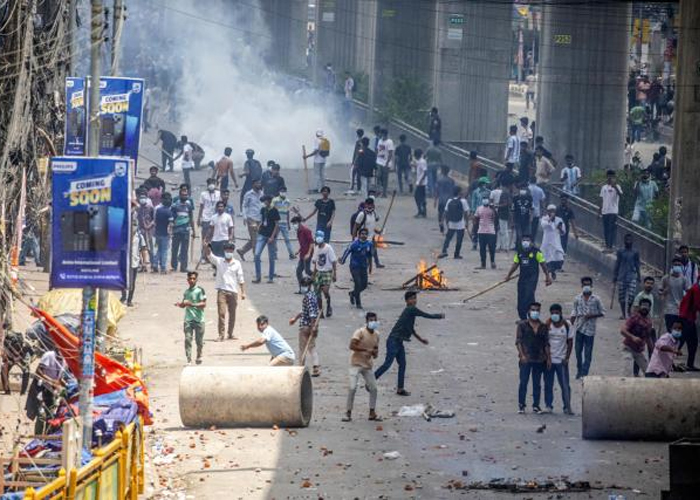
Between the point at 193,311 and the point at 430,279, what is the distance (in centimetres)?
764

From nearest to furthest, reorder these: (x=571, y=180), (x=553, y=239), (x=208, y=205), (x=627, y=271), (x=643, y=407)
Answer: (x=643, y=407), (x=627, y=271), (x=553, y=239), (x=208, y=205), (x=571, y=180)

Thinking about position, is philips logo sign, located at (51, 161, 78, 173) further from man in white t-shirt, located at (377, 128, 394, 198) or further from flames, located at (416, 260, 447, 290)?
man in white t-shirt, located at (377, 128, 394, 198)

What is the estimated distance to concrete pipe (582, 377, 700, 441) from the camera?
19.4 meters

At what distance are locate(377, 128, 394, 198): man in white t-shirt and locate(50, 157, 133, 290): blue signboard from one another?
84.4 feet

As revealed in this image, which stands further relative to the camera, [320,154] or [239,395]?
[320,154]

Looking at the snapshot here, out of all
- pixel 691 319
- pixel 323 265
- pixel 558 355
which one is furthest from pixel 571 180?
pixel 558 355

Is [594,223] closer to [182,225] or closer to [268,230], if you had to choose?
[268,230]

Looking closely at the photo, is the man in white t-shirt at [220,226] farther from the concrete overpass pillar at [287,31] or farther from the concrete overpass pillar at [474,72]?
the concrete overpass pillar at [287,31]

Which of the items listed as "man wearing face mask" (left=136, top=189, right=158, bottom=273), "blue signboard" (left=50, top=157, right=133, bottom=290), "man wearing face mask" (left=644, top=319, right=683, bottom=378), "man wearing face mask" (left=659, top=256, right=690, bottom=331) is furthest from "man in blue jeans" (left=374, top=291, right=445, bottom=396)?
"man wearing face mask" (left=136, top=189, right=158, bottom=273)

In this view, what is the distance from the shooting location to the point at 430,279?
30062mm

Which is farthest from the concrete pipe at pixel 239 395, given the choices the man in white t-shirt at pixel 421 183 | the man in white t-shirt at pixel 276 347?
the man in white t-shirt at pixel 421 183

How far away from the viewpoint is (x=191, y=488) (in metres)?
17.6

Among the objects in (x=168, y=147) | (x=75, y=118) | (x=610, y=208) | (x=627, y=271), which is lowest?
(x=627, y=271)

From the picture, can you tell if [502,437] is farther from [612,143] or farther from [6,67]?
[612,143]
